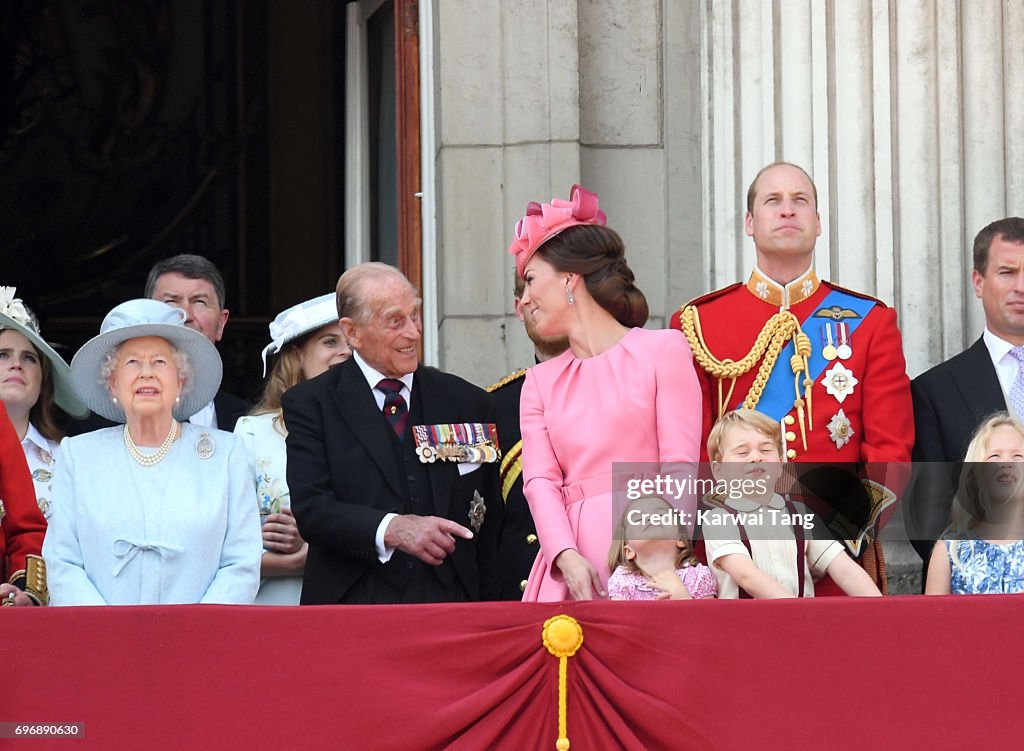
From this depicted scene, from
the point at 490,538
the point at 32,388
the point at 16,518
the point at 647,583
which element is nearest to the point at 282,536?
the point at 490,538

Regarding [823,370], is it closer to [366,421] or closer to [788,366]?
[788,366]

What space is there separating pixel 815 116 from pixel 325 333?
74.0 inches

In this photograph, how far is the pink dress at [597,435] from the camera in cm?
469

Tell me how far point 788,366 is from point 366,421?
113 centimetres

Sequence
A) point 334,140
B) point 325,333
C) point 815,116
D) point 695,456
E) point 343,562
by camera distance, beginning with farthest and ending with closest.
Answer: point 334,140 < point 815,116 < point 325,333 < point 343,562 < point 695,456

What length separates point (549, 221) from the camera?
5.02 meters

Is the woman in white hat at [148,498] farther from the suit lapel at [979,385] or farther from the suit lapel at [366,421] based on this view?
the suit lapel at [979,385]

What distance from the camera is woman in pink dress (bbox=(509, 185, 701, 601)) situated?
469cm

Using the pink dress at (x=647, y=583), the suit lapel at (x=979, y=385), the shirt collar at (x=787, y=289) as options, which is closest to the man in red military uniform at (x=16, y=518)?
the pink dress at (x=647, y=583)

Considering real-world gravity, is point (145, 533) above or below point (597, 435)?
below

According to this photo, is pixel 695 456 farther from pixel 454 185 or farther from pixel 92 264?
pixel 92 264

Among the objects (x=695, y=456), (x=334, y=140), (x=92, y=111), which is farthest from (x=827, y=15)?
(x=92, y=111)

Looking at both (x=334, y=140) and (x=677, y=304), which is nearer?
(x=677, y=304)

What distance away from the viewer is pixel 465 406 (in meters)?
5.33
